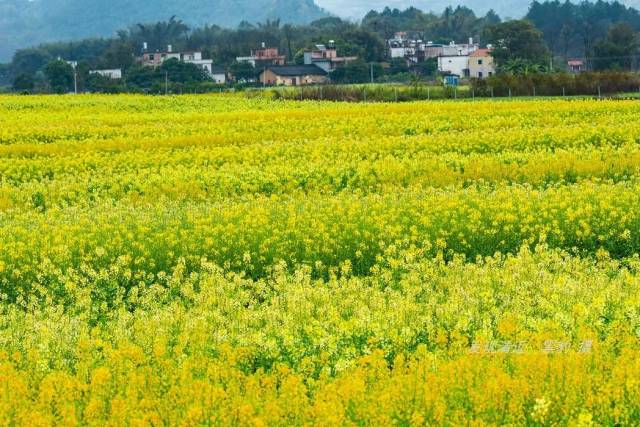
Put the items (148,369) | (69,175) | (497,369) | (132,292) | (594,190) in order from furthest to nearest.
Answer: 1. (69,175)
2. (594,190)
3. (132,292)
4. (148,369)
5. (497,369)

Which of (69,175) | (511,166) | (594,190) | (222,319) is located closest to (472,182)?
(511,166)

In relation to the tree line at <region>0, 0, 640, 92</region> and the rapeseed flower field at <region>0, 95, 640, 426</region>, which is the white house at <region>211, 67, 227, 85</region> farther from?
the rapeseed flower field at <region>0, 95, 640, 426</region>

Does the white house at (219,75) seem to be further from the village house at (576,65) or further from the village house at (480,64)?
the village house at (576,65)

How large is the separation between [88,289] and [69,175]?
1058 cm

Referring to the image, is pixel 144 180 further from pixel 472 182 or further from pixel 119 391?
pixel 119 391

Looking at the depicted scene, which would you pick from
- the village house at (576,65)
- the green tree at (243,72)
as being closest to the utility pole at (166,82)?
the green tree at (243,72)

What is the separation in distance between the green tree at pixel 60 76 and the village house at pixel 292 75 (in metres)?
20.2

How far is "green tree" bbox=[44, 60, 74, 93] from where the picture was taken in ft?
331

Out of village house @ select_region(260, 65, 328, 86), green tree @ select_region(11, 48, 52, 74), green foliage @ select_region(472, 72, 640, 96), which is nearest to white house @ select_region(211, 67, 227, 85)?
village house @ select_region(260, 65, 328, 86)

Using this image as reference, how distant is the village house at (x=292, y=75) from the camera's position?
10075 centimetres

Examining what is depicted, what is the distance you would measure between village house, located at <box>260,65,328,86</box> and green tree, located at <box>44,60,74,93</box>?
795 inches

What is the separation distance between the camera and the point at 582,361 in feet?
23.7

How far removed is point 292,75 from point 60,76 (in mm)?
23726

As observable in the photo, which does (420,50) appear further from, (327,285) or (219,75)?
(327,285)
